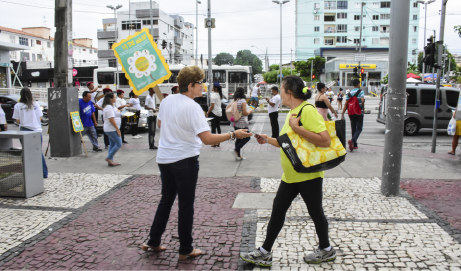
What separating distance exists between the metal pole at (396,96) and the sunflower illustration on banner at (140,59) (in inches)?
139

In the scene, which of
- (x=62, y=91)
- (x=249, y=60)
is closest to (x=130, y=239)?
(x=62, y=91)

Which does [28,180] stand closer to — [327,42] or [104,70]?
[104,70]

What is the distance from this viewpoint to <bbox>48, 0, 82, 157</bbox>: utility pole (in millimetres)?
A: 8938

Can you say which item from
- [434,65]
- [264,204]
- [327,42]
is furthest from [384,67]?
[264,204]

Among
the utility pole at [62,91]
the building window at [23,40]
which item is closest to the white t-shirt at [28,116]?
the utility pole at [62,91]

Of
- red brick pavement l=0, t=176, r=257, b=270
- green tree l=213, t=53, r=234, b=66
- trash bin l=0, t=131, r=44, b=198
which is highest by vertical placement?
green tree l=213, t=53, r=234, b=66

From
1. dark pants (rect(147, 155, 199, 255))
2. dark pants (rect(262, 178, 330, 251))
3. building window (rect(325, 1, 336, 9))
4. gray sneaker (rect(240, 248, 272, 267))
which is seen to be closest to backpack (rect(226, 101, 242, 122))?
dark pants (rect(147, 155, 199, 255))

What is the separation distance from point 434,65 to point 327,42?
67564mm

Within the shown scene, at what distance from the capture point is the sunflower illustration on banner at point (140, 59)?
6.05 metres

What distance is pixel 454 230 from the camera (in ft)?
14.0

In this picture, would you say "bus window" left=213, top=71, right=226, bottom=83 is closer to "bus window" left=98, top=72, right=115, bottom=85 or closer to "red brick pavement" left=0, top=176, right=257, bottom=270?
"bus window" left=98, top=72, right=115, bottom=85

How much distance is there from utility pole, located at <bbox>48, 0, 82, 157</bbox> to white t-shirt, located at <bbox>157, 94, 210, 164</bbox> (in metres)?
6.48

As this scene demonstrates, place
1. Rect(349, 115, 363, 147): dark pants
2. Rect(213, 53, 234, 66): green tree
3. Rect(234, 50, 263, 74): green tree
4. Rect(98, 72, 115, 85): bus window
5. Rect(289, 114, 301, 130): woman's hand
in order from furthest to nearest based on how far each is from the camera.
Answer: Rect(213, 53, 234, 66): green tree, Rect(234, 50, 263, 74): green tree, Rect(98, 72, 115, 85): bus window, Rect(349, 115, 363, 147): dark pants, Rect(289, 114, 301, 130): woman's hand

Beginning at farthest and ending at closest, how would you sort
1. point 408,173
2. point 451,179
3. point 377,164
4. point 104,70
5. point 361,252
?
point 104,70 < point 377,164 < point 408,173 < point 451,179 < point 361,252
